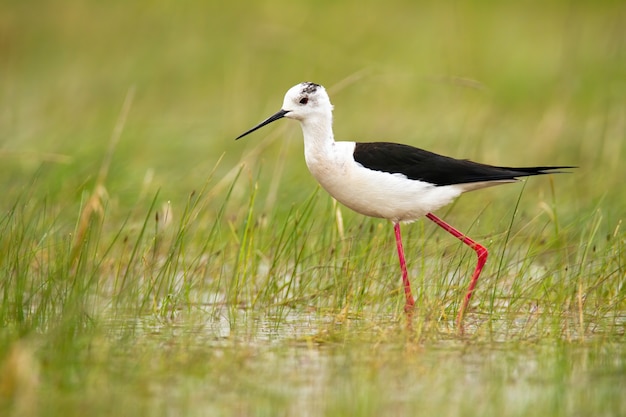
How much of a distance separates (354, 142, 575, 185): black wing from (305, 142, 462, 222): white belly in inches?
1.5

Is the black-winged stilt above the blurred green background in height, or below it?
below

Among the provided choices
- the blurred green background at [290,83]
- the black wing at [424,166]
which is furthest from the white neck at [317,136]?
the blurred green background at [290,83]

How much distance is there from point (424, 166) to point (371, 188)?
1.20ft

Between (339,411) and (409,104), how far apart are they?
7.53 meters

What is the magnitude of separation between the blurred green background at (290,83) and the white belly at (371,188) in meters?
1.64

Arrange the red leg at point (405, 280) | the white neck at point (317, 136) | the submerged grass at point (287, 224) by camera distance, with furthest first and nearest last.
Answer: the white neck at point (317, 136) < the red leg at point (405, 280) < the submerged grass at point (287, 224)

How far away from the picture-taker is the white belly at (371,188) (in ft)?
19.4

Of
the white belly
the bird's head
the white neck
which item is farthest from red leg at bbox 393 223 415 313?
the bird's head

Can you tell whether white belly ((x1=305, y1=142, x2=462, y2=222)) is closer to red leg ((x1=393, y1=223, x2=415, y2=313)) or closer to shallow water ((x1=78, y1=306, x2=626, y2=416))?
red leg ((x1=393, y1=223, x2=415, y2=313))

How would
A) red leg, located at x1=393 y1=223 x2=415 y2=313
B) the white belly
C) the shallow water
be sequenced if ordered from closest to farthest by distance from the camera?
1. the shallow water
2. red leg, located at x1=393 y1=223 x2=415 y2=313
3. the white belly

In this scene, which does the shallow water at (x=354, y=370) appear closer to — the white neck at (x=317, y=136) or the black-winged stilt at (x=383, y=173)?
the black-winged stilt at (x=383, y=173)

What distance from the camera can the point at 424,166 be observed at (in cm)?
607

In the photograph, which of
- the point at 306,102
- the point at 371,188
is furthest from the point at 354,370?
the point at 306,102

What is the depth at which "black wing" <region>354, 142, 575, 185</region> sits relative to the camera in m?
5.98
